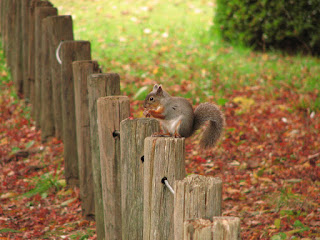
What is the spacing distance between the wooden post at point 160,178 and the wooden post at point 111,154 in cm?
64

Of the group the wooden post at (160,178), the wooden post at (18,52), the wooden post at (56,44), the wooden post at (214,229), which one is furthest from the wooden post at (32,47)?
the wooden post at (214,229)

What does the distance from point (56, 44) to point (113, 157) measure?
2.21 meters

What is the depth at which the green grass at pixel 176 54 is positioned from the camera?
667 centimetres

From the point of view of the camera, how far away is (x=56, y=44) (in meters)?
4.73

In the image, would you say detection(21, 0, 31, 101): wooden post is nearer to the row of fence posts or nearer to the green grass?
the row of fence posts

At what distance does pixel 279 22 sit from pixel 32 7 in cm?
401

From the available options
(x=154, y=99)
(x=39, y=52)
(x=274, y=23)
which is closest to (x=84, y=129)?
(x=154, y=99)

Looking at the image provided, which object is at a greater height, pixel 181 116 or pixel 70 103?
pixel 181 116

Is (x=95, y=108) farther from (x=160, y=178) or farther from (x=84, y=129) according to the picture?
(x=160, y=178)

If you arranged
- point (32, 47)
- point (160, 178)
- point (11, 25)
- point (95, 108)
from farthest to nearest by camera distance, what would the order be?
point (11, 25)
point (32, 47)
point (95, 108)
point (160, 178)

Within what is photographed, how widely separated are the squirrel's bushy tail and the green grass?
3326mm

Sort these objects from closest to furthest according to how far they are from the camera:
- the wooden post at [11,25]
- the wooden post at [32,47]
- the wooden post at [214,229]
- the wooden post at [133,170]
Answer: the wooden post at [214,229] < the wooden post at [133,170] < the wooden post at [32,47] < the wooden post at [11,25]

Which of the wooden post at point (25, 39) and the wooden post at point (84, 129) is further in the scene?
the wooden post at point (25, 39)

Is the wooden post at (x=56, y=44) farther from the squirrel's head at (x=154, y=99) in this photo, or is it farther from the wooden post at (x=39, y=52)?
the squirrel's head at (x=154, y=99)
